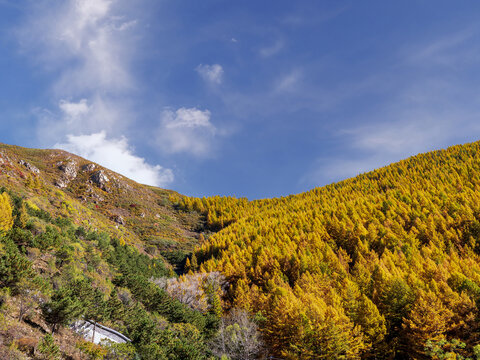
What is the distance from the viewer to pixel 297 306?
41.4 meters

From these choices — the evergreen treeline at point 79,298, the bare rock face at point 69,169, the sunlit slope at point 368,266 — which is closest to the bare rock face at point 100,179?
the bare rock face at point 69,169

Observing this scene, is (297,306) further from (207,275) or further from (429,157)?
(429,157)

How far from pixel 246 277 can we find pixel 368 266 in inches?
1161

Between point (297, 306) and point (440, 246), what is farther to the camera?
point (440, 246)

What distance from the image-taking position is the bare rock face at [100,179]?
128 metres

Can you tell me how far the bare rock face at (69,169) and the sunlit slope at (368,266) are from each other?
5637 cm

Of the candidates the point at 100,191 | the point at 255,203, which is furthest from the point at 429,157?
the point at 100,191

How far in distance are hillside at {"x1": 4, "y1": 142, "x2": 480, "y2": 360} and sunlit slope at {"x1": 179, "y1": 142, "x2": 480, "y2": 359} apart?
0.33m

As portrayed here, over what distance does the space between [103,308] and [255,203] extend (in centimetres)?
15687

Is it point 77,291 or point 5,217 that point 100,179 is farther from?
point 77,291

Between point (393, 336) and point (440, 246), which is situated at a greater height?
point (440, 246)

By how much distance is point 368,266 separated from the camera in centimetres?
6344

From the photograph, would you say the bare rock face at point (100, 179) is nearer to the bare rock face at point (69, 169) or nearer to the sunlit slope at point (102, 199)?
the sunlit slope at point (102, 199)

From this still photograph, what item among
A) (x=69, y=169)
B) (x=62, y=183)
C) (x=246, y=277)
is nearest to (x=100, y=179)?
(x=69, y=169)
